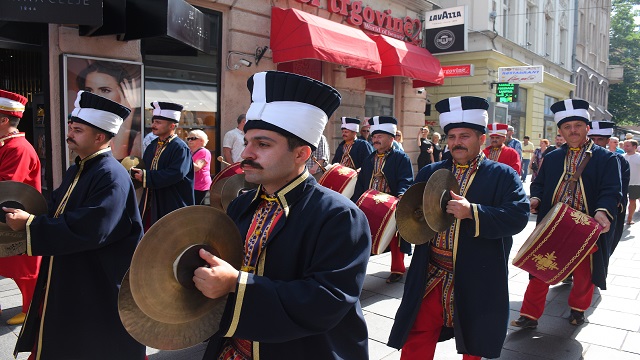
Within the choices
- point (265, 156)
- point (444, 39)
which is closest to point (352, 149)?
point (265, 156)

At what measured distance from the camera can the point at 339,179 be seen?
6012 millimetres

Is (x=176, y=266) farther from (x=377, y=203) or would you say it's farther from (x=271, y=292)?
(x=377, y=203)

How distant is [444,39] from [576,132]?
1158cm

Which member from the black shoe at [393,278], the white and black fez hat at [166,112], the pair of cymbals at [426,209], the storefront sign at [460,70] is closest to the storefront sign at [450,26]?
the storefront sign at [460,70]

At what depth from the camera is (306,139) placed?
1954 millimetres

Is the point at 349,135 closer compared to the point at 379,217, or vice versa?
the point at 379,217

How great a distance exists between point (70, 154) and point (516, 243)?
7.09 m

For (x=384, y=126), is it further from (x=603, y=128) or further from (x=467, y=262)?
(x=467, y=262)

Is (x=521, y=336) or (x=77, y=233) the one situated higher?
(x=77, y=233)

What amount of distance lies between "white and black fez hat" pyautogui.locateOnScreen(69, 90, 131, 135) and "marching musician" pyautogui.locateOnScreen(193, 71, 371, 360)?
1616mm

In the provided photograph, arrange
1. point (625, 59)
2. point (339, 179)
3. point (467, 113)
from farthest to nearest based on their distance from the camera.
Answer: point (625, 59) < point (339, 179) < point (467, 113)

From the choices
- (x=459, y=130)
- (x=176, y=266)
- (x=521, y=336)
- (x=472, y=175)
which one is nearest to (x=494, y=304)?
(x=472, y=175)

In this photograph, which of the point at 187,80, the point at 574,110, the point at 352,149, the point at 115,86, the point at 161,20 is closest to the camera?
the point at 574,110

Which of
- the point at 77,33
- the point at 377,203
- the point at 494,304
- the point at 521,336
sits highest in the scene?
the point at 77,33
